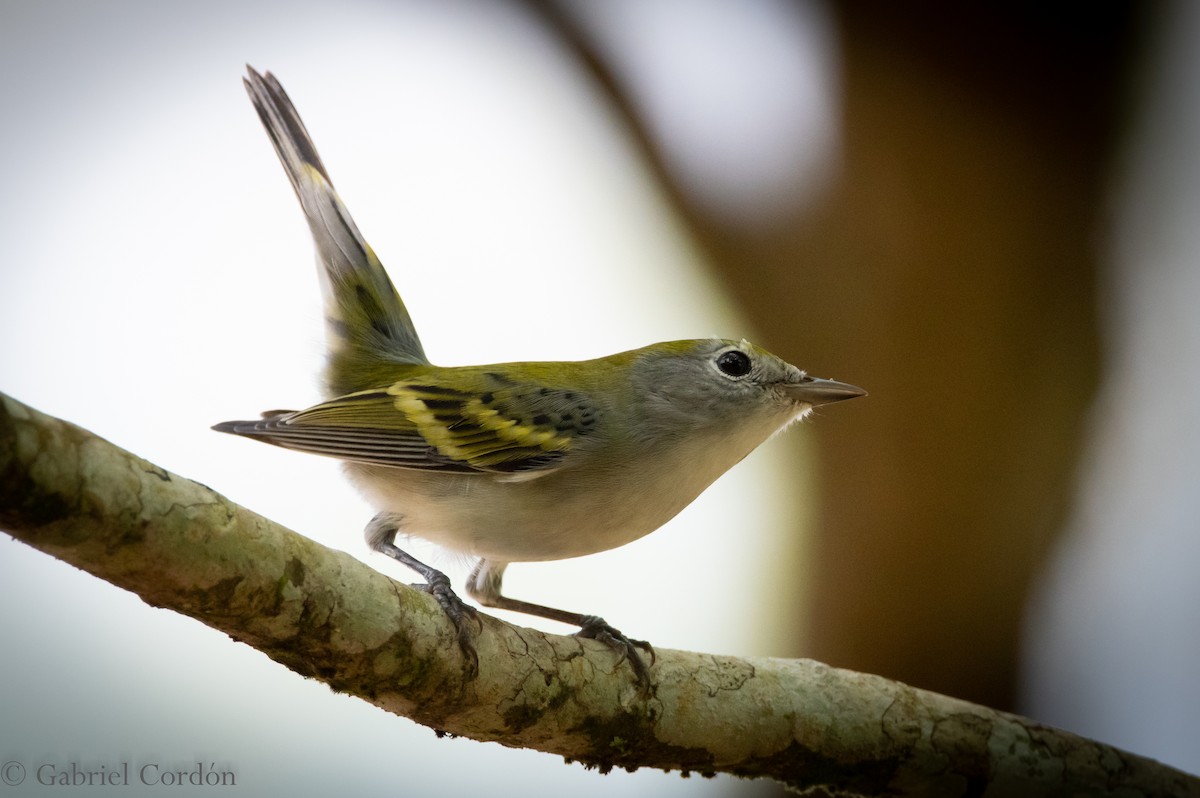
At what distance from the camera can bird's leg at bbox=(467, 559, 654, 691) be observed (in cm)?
212

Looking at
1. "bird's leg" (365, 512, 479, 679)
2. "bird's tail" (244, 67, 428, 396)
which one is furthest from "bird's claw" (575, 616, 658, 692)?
"bird's tail" (244, 67, 428, 396)

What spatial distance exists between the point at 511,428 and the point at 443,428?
0.54 feet

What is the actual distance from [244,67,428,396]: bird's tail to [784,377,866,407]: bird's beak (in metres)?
1.15

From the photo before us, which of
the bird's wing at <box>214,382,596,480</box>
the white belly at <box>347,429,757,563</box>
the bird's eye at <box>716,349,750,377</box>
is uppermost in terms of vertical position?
the bird's eye at <box>716,349,750,377</box>

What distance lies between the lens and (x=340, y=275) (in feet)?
8.81

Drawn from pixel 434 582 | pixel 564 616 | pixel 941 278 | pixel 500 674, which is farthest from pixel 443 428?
pixel 941 278

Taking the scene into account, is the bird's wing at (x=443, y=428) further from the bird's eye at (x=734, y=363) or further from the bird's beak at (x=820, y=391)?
the bird's beak at (x=820, y=391)

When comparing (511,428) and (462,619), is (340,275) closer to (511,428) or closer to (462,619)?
(511,428)

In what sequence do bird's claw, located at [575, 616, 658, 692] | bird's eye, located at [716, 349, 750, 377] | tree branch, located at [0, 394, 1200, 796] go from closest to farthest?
tree branch, located at [0, 394, 1200, 796], bird's claw, located at [575, 616, 658, 692], bird's eye, located at [716, 349, 750, 377]

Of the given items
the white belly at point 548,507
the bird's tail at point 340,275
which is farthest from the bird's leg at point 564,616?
the bird's tail at point 340,275

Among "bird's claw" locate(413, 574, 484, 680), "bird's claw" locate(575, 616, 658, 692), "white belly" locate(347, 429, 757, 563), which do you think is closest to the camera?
"bird's claw" locate(413, 574, 484, 680)

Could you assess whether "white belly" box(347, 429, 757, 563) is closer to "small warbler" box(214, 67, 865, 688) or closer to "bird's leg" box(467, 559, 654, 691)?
"small warbler" box(214, 67, 865, 688)

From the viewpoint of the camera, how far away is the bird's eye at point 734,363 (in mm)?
2482

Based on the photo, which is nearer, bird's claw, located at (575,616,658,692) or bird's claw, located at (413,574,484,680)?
bird's claw, located at (413,574,484,680)
